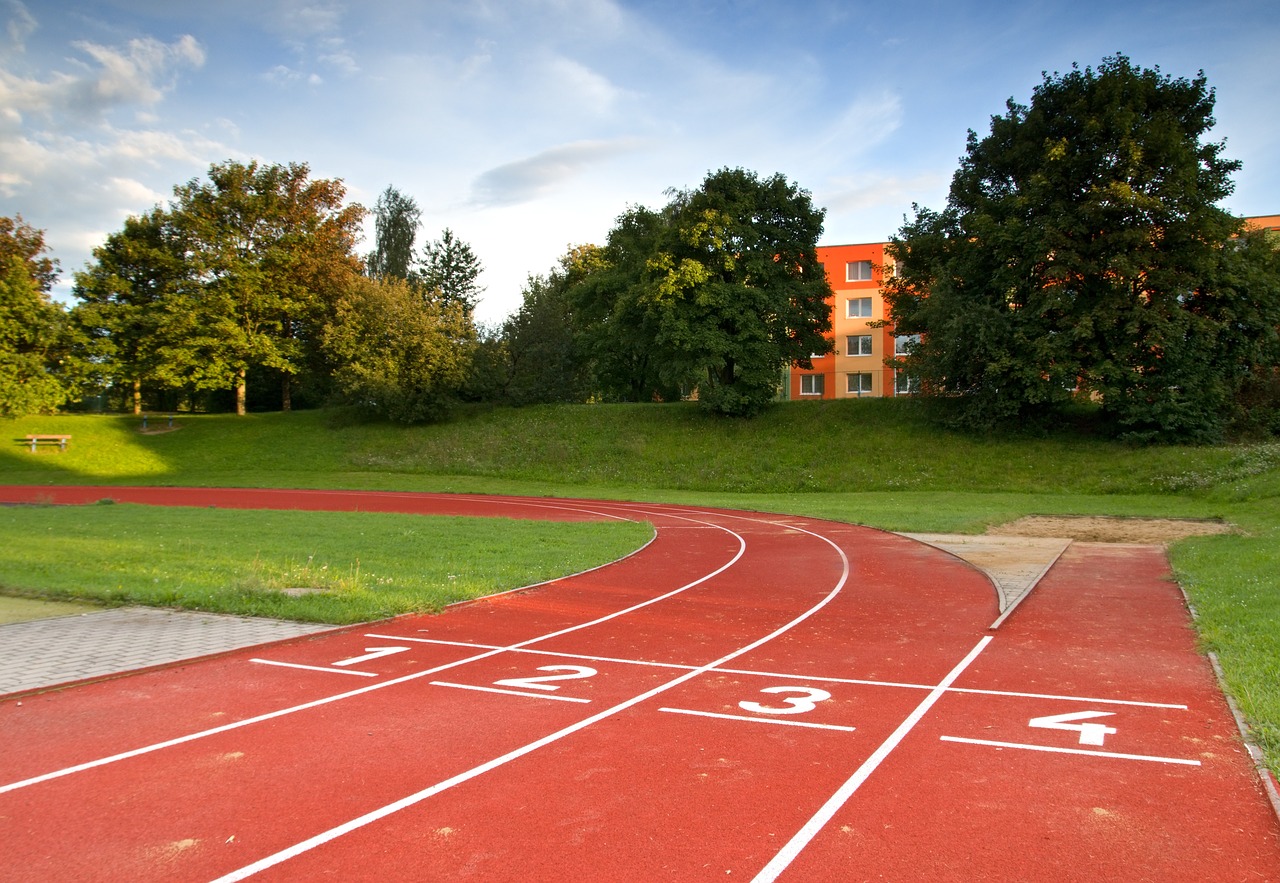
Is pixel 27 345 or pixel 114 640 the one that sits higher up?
pixel 27 345

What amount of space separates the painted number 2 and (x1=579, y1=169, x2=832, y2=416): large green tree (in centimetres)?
2951

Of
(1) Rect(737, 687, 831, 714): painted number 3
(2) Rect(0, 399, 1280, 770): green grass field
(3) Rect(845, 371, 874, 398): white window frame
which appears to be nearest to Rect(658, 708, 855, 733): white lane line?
(1) Rect(737, 687, 831, 714): painted number 3

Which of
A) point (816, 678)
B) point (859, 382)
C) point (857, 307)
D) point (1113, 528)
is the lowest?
point (1113, 528)

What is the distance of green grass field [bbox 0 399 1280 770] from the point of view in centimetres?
2462

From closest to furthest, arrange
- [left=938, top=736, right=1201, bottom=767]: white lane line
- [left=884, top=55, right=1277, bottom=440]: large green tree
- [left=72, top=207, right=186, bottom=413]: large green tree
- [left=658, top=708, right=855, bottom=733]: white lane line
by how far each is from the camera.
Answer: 1. [left=938, top=736, right=1201, bottom=767]: white lane line
2. [left=658, top=708, right=855, bottom=733]: white lane line
3. [left=884, top=55, right=1277, bottom=440]: large green tree
4. [left=72, top=207, right=186, bottom=413]: large green tree

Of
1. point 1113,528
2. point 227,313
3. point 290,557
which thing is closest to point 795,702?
point 290,557

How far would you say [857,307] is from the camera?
179 feet

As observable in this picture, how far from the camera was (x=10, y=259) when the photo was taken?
4562 cm

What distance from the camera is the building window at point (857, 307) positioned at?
54250 mm

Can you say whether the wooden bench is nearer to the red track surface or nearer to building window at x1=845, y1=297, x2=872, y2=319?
the red track surface

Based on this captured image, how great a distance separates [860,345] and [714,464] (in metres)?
22.4

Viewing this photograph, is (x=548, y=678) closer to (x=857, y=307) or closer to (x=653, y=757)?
(x=653, y=757)

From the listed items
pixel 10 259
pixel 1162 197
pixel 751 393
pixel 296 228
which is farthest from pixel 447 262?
pixel 1162 197

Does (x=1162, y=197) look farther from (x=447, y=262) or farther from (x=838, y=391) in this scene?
(x=447, y=262)
